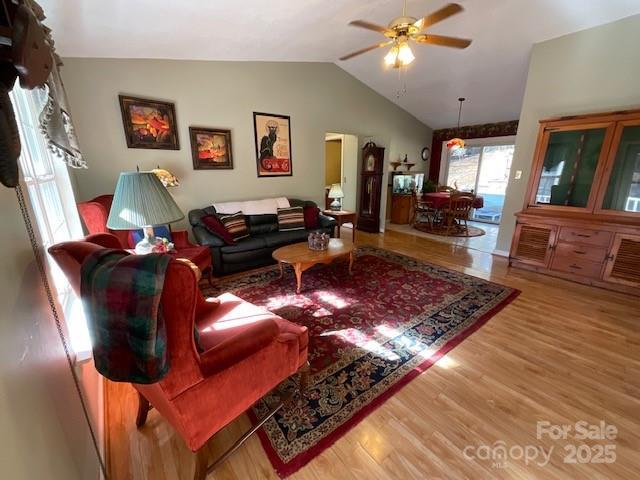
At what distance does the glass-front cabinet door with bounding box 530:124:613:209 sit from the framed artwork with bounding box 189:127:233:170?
419 cm

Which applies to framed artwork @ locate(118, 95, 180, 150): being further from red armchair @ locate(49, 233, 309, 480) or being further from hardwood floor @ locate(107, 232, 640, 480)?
hardwood floor @ locate(107, 232, 640, 480)

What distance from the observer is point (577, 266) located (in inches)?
124

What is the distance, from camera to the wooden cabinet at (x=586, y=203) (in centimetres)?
285

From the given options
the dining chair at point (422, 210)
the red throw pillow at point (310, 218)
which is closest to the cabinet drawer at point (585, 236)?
the dining chair at point (422, 210)

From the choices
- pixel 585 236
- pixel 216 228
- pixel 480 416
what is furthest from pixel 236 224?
pixel 585 236

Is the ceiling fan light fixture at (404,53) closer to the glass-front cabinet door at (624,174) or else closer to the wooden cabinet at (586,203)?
the wooden cabinet at (586,203)

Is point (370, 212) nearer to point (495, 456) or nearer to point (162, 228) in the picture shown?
point (162, 228)

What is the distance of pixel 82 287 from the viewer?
2.77 feet

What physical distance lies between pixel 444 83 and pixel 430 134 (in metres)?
→ 2.40

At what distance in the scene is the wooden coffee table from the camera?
282cm

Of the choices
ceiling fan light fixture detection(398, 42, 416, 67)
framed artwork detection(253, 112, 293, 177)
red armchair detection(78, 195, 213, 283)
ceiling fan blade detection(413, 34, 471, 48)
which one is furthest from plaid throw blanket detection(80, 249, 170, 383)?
framed artwork detection(253, 112, 293, 177)

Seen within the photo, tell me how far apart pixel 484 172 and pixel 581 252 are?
4278 mm

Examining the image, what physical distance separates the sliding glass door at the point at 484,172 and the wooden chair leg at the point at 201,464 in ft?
24.2

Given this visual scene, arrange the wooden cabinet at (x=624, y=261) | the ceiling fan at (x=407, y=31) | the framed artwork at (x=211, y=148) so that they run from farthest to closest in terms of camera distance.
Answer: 1. the framed artwork at (x=211, y=148)
2. the wooden cabinet at (x=624, y=261)
3. the ceiling fan at (x=407, y=31)
